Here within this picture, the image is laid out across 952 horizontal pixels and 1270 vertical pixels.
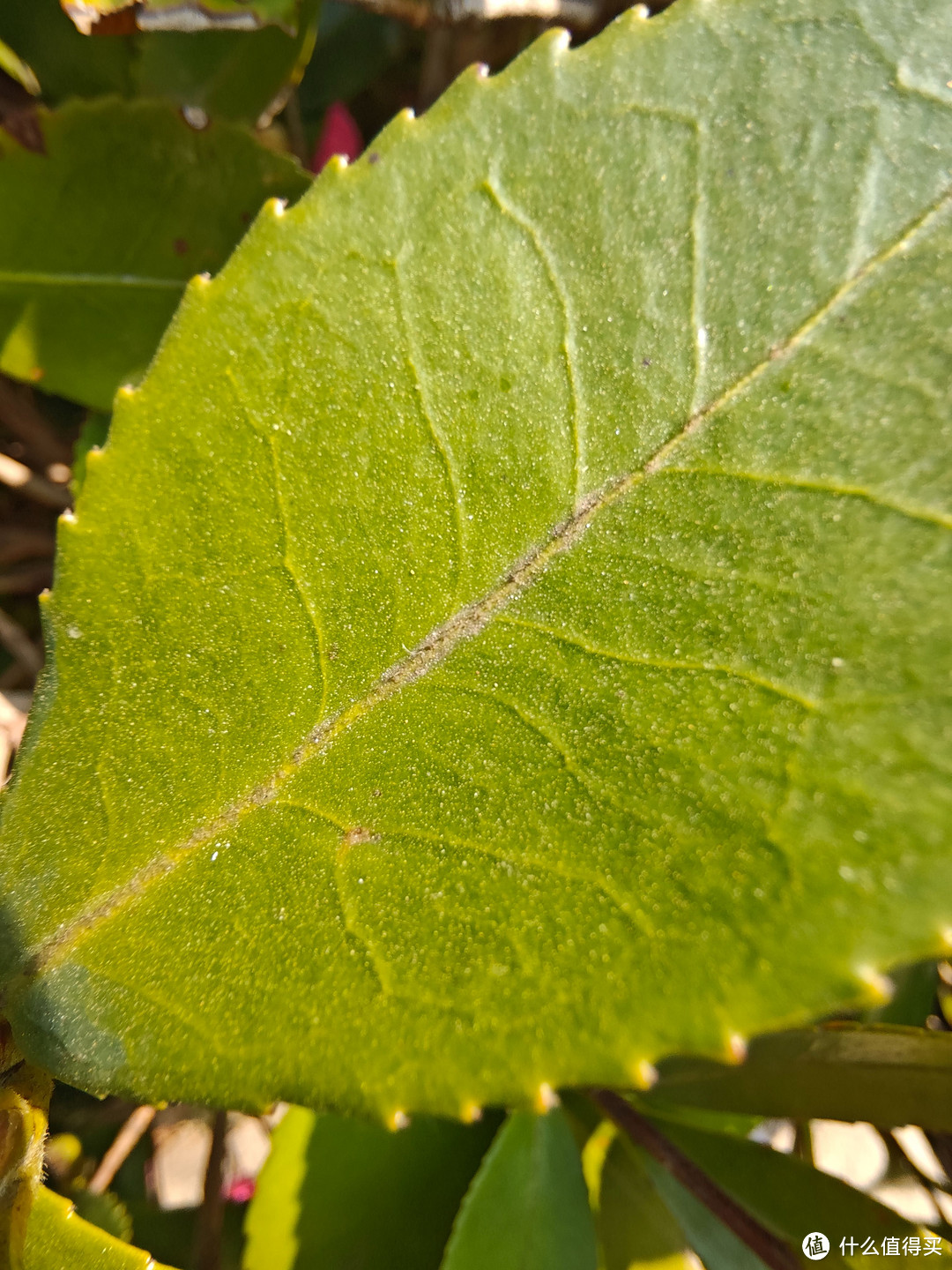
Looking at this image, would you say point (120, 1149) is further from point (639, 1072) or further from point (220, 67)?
point (220, 67)

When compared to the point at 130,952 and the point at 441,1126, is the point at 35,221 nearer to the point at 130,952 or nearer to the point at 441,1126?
the point at 130,952

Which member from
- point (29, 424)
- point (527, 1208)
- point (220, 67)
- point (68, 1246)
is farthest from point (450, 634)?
point (29, 424)

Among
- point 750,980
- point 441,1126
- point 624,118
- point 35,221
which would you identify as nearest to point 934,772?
point 750,980

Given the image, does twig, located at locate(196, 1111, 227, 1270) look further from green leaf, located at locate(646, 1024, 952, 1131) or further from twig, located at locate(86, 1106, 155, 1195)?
green leaf, located at locate(646, 1024, 952, 1131)

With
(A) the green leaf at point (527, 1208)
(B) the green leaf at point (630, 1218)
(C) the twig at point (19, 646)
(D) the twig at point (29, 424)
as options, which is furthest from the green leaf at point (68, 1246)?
(D) the twig at point (29, 424)

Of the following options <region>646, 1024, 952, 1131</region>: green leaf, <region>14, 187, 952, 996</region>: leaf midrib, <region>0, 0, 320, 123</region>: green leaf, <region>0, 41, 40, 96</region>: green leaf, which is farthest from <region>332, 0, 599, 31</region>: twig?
<region>646, 1024, 952, 1131</region>: green leaf
